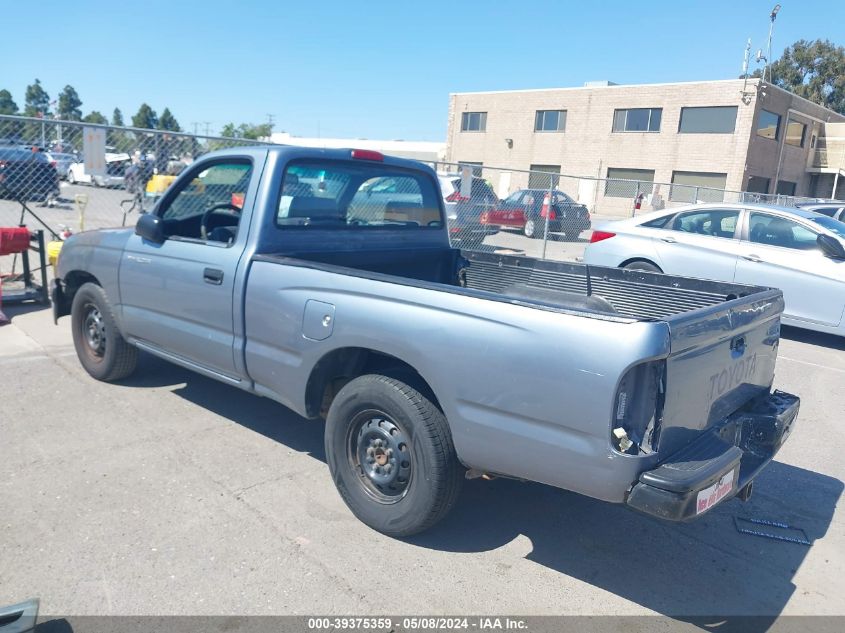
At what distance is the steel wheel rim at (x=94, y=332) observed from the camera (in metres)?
5.48

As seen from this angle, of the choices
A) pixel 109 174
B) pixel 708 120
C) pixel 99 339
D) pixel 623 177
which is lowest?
pixel 99 339

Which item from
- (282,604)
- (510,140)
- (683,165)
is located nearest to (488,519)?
(282,604)

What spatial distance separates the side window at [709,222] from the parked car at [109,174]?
7.53 meters

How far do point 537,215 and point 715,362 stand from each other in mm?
15405

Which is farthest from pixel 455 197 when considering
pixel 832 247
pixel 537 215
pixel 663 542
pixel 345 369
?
pixel 663 542

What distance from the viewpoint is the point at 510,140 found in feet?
141

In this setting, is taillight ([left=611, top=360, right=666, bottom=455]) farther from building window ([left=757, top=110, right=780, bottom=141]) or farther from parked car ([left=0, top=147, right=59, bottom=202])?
building window ([left=757, top=110, right=780, bottom=141])

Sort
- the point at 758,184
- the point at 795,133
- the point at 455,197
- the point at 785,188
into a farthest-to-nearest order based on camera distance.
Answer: the point at 785,188
the point at 795,133
the point at 758,184
the point at 455,197

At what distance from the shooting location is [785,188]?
3903cm

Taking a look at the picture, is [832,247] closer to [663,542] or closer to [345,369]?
[663,542]

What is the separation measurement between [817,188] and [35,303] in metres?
45.7

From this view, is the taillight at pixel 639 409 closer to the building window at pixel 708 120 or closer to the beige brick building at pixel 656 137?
the beige brick building at pixel 656 137

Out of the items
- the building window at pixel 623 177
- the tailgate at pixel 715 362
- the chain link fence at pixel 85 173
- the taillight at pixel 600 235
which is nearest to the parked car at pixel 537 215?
the chain link fence at pixel 85 173

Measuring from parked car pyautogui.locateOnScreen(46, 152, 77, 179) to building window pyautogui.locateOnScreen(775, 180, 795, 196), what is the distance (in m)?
36.2
